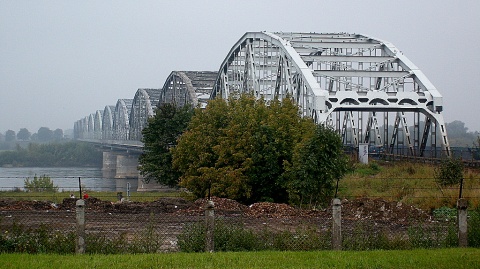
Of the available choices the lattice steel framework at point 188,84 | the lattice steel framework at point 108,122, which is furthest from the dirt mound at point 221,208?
the lattice steel framework at point 108,122

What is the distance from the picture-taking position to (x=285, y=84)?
180 feet

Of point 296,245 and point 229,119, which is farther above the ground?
point 229,119

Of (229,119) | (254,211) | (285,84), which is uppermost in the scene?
(285,84)

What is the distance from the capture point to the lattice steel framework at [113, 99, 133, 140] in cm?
14996

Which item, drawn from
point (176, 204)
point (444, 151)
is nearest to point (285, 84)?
point (444, 151)

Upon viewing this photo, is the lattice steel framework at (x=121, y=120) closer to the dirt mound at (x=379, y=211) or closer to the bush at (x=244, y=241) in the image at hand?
the dirt mound at (x=379, y=211)

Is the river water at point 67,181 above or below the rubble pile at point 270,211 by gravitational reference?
below

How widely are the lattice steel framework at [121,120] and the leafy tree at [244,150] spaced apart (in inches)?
4321

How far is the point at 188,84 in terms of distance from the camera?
294 feet

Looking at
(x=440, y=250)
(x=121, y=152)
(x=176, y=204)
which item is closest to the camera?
(x=440, y=250)

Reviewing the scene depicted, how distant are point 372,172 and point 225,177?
12143 mm

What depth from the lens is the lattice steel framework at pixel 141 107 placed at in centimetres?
12269

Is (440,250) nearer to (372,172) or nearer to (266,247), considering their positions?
(266,247)

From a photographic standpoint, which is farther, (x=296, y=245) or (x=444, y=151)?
(x=444, y=151)
